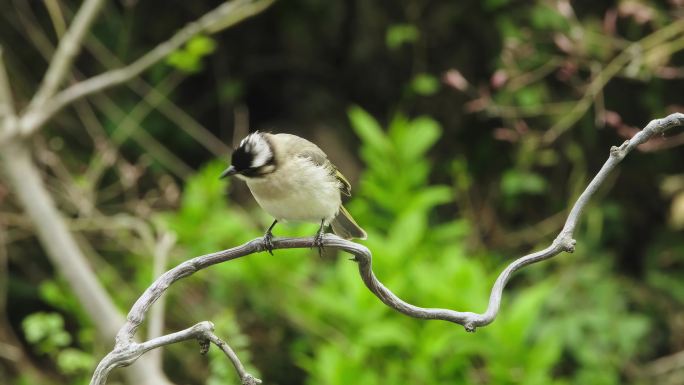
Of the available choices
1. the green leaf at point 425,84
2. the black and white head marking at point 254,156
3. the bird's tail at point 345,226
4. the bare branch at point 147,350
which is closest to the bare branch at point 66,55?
the green leaf at point 425,84

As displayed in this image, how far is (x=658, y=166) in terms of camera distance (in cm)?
546

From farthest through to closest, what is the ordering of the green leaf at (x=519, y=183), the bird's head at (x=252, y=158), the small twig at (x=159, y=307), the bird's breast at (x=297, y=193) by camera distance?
the green leaf at (x=519, y=183) < the small twig at (x=159, y=307) < the bird's breast at (x=297, y=193) < the bird's head at (x=252, y=158)

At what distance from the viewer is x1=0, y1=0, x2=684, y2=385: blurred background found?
169 inches

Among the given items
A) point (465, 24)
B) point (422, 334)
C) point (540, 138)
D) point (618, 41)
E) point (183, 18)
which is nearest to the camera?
point (422, 334)

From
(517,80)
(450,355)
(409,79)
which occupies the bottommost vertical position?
(450,355)

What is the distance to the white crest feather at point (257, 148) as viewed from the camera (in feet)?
7.87

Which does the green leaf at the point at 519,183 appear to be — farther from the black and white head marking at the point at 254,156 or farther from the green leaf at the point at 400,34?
the black and white head marking at the point at 254,156

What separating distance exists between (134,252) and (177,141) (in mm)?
1074

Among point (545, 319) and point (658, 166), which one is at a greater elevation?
point (658, 166)

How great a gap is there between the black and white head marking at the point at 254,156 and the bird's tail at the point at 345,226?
0.57 meters

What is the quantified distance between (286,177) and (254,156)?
0.18m

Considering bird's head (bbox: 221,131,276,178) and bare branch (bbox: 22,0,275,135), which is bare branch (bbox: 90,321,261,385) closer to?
bird's head (bbox: 221,131,276,178)

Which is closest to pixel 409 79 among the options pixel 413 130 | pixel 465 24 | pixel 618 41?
pixel 465 24

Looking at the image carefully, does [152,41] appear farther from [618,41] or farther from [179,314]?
[618,41]
